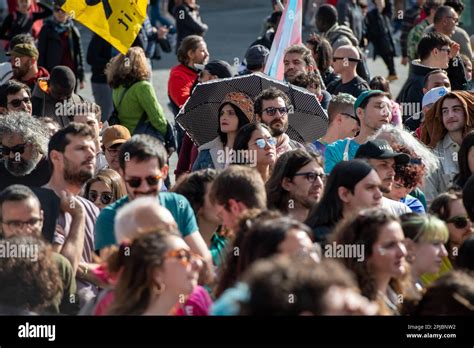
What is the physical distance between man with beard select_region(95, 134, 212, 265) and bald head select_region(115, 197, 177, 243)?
21.0 inches

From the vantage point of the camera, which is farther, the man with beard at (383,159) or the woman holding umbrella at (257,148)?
the woman holding umbrella at (257,148)

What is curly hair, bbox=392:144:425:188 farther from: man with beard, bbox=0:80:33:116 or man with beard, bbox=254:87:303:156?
man with beard, bbox=0:80:33:116

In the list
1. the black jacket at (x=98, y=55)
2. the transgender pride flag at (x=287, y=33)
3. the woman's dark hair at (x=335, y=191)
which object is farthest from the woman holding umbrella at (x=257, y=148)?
the black jacket at (x=98, y=55)

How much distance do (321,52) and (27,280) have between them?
21.8 ft

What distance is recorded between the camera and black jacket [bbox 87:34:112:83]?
45.5 ft

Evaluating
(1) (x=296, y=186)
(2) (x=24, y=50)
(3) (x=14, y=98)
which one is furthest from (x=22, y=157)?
(2) (x=24, y=50)

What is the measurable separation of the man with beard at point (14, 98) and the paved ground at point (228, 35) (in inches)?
238

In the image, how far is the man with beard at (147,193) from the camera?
665 centimetres

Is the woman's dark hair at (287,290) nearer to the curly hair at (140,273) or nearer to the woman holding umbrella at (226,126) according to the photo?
the curly hair at (140,273)

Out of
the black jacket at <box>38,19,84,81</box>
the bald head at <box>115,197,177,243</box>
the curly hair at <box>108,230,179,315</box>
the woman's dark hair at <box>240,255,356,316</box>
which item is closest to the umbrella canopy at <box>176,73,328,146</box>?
the bald head at <box>115,197,177,243</box>

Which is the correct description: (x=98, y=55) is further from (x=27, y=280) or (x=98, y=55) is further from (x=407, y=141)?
(x=27, y=280)

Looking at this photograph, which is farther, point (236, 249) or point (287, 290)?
point (236, 249)

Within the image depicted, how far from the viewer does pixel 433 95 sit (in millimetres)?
10180

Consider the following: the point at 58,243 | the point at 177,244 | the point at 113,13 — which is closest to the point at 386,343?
the point at 177,244
